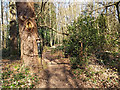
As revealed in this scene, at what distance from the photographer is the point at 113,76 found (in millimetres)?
5273

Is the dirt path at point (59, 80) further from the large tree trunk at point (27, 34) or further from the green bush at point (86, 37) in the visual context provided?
the green bush at point (86, 37)

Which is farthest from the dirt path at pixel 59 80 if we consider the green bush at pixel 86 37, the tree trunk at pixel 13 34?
the tree trunk at pixel 13 34

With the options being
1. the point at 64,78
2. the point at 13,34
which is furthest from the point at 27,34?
the point at 13,34

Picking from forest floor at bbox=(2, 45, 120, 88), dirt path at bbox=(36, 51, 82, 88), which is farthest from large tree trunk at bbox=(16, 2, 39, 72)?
dirt path at bbox=(36, 51, 82, 88)

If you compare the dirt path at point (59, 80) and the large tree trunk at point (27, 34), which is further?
the large tree trunk at point (27, 34)

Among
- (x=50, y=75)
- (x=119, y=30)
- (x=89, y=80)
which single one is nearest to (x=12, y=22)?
(x=50, y=75)

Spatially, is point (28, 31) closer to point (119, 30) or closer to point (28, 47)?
point (28, 47)

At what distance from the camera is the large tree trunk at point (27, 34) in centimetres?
477

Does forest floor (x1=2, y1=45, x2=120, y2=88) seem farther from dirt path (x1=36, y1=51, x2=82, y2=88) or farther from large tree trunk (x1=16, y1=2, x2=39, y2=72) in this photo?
large tree trunk (x1=16, y1=2, x2=39, y2=72)

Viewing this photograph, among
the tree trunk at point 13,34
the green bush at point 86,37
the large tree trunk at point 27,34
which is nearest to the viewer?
the large tree trunk at point 27,34

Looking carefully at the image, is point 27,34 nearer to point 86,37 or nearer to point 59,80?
point 59,80

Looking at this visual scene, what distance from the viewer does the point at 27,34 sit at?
4.77m

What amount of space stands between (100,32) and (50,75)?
4.77 metres

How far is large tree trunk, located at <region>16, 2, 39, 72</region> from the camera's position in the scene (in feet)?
15.6
